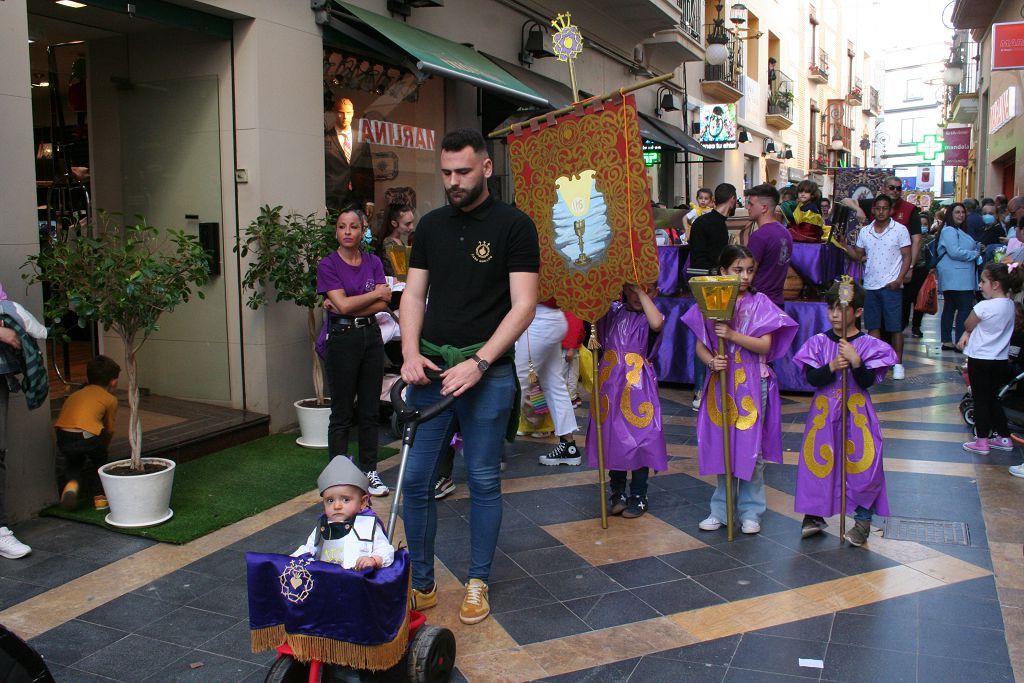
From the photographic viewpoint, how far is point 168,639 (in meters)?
3.89

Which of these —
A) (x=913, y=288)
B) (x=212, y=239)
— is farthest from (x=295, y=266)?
(x=913, y=288)

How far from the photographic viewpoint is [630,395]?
210 inches

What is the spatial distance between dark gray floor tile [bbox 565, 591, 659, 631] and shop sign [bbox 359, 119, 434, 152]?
6.03 metres

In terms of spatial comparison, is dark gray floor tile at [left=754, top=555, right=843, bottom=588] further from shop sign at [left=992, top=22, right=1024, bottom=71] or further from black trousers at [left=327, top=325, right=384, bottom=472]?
shop sign at [left=992, top=22, right=1024, bottom=71]

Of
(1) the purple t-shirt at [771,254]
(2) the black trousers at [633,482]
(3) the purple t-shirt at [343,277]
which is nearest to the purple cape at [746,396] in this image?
(2) the black trousers at [633,482]

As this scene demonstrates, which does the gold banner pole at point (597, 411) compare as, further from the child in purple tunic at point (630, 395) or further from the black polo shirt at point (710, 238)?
the black polo shirt at point (710, 238)

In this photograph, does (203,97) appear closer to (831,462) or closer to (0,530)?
(0,530)

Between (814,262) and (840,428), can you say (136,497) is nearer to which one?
(840,428)

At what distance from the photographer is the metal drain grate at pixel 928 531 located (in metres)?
5.02

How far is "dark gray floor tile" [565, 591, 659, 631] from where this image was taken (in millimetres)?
4047

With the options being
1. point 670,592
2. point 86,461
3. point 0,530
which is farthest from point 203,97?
point 670,592

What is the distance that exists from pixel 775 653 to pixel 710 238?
17.0 ft

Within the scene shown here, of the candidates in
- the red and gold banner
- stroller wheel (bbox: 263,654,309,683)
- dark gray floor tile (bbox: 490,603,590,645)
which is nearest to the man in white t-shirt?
the red and gold banner

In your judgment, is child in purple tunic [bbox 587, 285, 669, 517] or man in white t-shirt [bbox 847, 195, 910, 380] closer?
child in purple tunic [bbox 587, 285, 669, 517]
